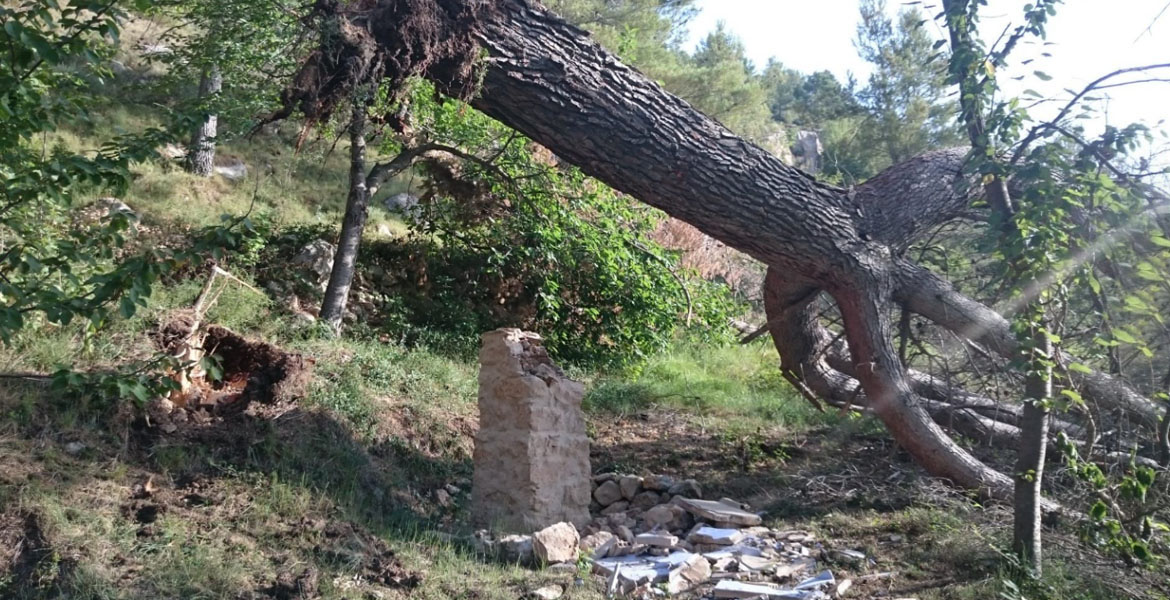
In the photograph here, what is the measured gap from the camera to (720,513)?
641cm

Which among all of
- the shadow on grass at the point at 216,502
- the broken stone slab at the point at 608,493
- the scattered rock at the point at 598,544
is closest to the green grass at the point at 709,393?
the broken stone slab at the point at 608,493

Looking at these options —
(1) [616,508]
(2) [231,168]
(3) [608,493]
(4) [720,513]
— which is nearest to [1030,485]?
(4) [720,513]

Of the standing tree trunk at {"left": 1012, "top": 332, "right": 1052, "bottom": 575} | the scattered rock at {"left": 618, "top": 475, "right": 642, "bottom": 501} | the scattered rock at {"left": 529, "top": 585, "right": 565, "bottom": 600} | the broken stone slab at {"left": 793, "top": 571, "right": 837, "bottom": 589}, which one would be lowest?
the scattered rock at {"left": 529, "top": 585, "right": 565, "bottom": 600}

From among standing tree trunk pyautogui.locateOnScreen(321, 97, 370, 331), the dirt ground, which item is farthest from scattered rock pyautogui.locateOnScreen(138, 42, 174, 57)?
the dirt ground

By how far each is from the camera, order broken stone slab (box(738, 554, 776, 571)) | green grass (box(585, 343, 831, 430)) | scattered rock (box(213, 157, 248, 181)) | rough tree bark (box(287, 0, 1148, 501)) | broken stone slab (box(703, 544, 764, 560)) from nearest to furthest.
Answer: rough tree bark (box(287, 0, 1148, 501)) < broken stone slab (box(738, 554, 776, 571)) < broken stone slab (box(703, 544, 764, 560)) < green grass (box(585, 343, 831, 430)) < scattered rock (box(213, 157, 248, 181))

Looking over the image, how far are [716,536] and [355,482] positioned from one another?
2.40 meters

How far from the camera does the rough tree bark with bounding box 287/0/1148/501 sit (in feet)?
17.6

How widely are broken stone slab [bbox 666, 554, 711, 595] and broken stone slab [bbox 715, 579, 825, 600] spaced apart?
0.23 m

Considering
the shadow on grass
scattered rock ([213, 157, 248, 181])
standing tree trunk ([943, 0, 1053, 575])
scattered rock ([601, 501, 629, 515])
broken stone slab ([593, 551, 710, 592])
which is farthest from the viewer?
scattered rock ([213, 157, 248, 181])

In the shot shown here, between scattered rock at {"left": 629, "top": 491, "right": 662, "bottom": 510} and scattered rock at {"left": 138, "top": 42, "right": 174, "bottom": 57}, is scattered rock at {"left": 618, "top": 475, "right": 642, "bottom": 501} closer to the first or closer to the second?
scattered rock at {"left": 629, "top": 491, "right": 662, "bottom": 510}

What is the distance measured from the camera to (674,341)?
41.9 ft

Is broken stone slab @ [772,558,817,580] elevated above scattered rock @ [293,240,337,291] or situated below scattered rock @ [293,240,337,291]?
below

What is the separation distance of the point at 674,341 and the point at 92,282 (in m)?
9.32

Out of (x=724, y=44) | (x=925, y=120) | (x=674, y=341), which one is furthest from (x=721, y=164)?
(x=724, y=44)
